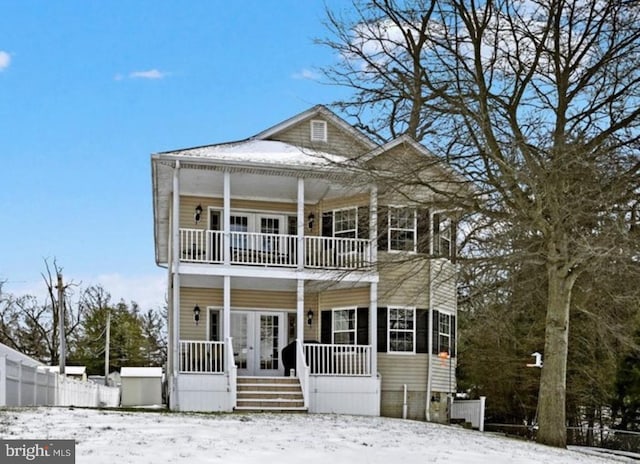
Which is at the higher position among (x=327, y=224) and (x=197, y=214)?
(x=197, y=214)

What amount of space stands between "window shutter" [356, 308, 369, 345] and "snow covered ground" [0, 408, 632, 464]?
524 centimetres

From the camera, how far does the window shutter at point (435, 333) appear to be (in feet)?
77.0

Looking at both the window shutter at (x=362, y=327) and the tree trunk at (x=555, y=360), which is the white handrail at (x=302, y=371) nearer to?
the window shutter at (x=362, y=327)

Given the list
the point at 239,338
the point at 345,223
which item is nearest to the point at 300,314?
the point at 239,338

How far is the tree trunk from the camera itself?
17.9 metres

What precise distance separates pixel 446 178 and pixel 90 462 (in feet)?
34.7

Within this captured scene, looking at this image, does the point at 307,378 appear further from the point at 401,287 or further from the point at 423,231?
the point at 423,231

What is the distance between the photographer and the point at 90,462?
10.3 meters

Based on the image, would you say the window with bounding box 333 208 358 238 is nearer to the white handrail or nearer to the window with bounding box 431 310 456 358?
the window with bounding box 431 310 456 358

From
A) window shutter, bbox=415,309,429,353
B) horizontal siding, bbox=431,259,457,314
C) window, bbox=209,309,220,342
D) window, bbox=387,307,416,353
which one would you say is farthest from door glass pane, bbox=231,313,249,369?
→ horizontal siding, bbox=431,259,457,314

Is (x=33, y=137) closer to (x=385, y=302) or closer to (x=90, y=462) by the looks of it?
(x=385, y=302)

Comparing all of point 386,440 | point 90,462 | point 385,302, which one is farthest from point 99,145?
point 90,462

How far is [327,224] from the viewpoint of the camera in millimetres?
23844

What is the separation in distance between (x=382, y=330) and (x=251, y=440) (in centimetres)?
1023
